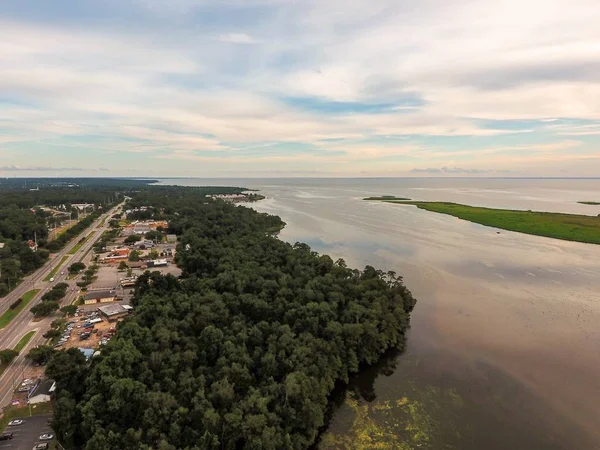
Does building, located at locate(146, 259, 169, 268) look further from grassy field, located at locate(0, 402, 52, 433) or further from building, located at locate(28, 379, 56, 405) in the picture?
grassy field, located at locate(0, 402, 52, 433)

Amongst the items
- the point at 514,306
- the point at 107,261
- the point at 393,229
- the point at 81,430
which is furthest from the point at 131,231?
the point at 514,306

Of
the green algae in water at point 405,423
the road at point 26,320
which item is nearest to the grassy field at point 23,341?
the road at point 26,320

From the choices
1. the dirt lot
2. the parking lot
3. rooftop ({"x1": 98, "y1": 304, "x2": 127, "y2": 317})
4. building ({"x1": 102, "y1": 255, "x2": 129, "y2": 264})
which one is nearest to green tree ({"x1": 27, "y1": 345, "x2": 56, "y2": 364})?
the dirt lot

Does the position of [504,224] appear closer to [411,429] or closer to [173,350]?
[411,429]

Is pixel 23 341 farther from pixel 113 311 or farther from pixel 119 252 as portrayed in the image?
pixel 119 252

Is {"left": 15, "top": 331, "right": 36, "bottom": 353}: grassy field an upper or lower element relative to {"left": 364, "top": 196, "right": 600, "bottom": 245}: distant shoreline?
lower

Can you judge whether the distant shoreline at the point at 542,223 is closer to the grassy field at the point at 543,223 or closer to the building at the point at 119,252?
the grassy field at the point at 543,223
